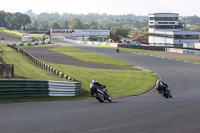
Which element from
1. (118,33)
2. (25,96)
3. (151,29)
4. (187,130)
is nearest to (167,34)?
(151,29)

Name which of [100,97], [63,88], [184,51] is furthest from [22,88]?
[184,51]

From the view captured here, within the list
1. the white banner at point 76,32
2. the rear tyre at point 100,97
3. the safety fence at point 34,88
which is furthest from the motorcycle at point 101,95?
the white banner at point 76,32

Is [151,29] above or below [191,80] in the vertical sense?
above

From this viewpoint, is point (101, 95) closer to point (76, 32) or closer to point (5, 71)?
point (5, 71)

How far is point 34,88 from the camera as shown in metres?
19.3

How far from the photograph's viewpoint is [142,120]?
1119 centimetres

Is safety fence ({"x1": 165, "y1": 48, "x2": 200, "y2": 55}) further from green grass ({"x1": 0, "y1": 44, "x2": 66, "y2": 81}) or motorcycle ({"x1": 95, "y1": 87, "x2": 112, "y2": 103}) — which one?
motorcycle ({"x1": 95, "y1": 87, "x2": 112, "y2": 103})

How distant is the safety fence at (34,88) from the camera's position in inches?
715

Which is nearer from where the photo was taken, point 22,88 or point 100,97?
point 100,97

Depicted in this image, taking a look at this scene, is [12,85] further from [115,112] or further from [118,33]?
[118,33]

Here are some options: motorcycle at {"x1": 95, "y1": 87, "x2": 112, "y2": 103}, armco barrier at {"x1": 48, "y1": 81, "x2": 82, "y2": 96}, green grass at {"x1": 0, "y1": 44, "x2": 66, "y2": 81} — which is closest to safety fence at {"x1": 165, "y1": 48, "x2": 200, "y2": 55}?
green grass at {"x1": 0, "y1": 44, "x2": 66, "y2": 81}

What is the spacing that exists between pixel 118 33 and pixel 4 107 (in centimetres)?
18271

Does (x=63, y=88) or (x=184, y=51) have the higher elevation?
(x=184, y=51)

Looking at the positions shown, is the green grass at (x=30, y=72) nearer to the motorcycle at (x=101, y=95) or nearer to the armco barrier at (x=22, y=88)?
the armco barrier at (x=22, y=88)
